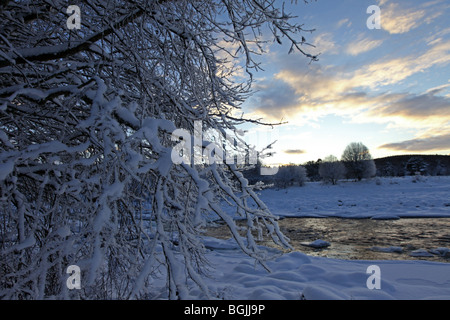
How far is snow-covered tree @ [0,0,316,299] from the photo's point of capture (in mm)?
1355

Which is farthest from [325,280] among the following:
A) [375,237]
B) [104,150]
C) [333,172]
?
[333,172]

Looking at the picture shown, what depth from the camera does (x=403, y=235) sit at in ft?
29.5

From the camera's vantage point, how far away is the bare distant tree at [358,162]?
36125mm

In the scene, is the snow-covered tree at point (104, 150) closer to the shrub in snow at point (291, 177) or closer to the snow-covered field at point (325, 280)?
the snow-covered field at point (325, 280)

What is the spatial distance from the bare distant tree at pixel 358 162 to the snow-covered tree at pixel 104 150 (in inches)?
1505

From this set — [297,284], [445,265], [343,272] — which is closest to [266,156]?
[297,284]

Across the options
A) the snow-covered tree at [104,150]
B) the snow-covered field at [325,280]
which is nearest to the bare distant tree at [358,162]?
the snow-covered field at [325,280]

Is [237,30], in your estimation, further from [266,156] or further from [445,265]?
[445,265]

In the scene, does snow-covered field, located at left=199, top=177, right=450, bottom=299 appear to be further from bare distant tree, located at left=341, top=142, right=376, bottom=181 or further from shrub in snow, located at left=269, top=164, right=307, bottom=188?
bare distant tree, located at left=341, top=142, right=376, bottom=181

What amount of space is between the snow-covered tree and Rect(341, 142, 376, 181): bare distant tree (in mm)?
38234
